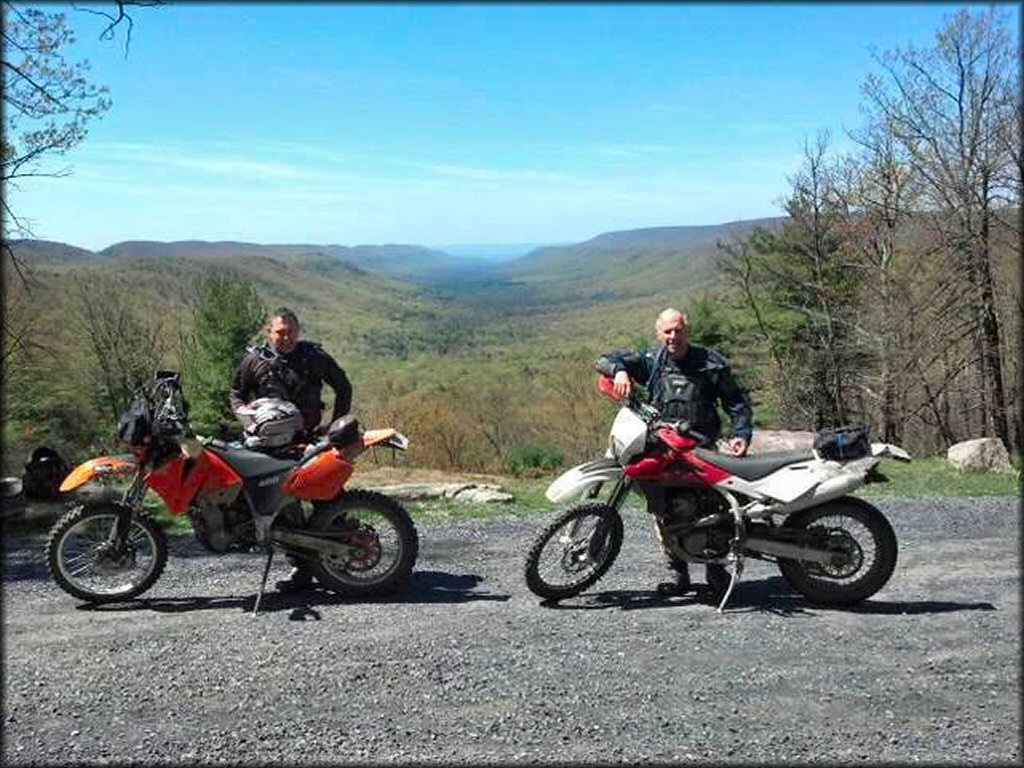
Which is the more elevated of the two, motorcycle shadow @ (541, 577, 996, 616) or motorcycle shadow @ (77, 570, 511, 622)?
motorcycle shadow @ (77, 570, 511, 622)

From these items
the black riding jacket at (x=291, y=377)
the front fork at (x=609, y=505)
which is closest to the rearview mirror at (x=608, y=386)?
the front fork at (x=609, y=505)

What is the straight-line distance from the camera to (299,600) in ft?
18.0

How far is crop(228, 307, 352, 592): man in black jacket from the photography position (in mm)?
5766

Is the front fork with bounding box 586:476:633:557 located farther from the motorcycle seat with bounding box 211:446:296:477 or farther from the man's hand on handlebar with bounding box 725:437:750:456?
the motorcycle seat with bounding box 211:446:296:477

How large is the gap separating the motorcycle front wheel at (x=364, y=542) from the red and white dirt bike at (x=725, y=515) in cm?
90

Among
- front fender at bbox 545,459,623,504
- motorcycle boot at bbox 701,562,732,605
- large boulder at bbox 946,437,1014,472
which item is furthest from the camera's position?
large boulder at bbox 946,437,1014,472

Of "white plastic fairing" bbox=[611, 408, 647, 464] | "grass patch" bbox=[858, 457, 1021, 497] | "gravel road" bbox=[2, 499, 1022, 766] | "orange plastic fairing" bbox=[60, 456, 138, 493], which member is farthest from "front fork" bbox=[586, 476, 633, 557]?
"grass patch" bbox=[858, 457, 1021, 497]

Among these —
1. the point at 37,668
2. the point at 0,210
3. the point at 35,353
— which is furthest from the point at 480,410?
the point at 37,668

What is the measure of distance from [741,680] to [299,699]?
2.20 metres

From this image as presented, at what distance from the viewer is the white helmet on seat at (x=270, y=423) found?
5.51m

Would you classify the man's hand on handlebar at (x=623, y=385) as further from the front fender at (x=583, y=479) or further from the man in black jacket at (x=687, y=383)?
the front fender at (x=583, y=479)

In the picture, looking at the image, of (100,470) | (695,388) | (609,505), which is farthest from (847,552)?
(100,470)

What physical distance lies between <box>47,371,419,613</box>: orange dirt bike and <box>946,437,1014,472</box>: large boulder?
874 cm

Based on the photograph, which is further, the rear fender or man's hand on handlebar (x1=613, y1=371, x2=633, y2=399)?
the rear fender
